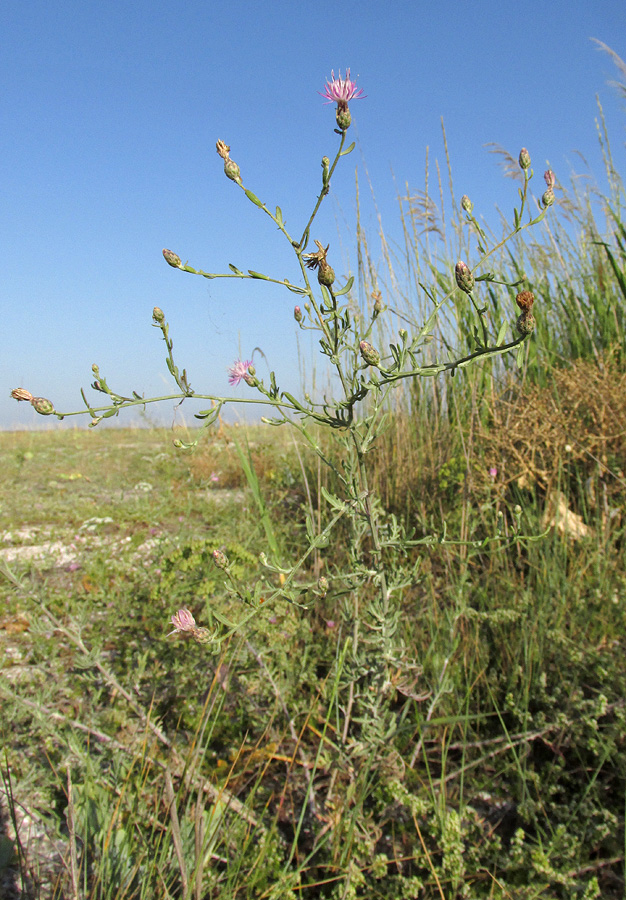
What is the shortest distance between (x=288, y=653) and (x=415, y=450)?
1.19 metres

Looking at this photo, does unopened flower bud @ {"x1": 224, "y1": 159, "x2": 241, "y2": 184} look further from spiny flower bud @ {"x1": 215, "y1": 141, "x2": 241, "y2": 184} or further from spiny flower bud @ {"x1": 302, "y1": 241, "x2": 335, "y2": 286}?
spiny flower bud @ {"x1": 302, "y1": 241, "x2": 335, "y2": 286}

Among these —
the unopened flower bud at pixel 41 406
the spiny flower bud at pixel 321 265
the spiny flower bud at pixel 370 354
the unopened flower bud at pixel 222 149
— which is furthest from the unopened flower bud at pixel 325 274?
the unopened flower bud at pixel 41 406

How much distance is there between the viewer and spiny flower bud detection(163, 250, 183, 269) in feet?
3.05

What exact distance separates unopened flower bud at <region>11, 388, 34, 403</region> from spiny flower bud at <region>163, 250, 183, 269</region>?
340mm

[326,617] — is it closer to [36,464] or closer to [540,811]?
[540,811]

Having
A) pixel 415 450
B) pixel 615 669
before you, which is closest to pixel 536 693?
pixel 615 669

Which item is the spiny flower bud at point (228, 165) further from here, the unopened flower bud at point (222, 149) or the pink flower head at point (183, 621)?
the pink flower head at point (183, 621)

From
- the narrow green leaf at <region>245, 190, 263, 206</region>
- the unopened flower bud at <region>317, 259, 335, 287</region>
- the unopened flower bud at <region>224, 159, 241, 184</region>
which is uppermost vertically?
the unopened flower bud at <region>224, 159, 241, 184</region>

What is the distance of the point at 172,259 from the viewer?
94 cm

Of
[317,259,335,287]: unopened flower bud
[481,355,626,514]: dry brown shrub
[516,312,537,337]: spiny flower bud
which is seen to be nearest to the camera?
[516,312,537,337]: spiny flower bud

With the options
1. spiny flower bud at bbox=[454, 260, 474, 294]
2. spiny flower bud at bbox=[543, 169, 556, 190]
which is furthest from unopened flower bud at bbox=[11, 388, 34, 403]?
spiny flower bud at bbox=[543, 169, 556, 190]

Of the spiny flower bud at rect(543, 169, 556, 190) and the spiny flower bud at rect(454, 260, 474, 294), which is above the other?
the spiny flower bud at rect(543, 169, 556, 190)

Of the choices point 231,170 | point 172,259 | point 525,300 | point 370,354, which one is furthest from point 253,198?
point 525,300

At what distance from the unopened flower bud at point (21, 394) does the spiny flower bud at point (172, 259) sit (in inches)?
13.4
